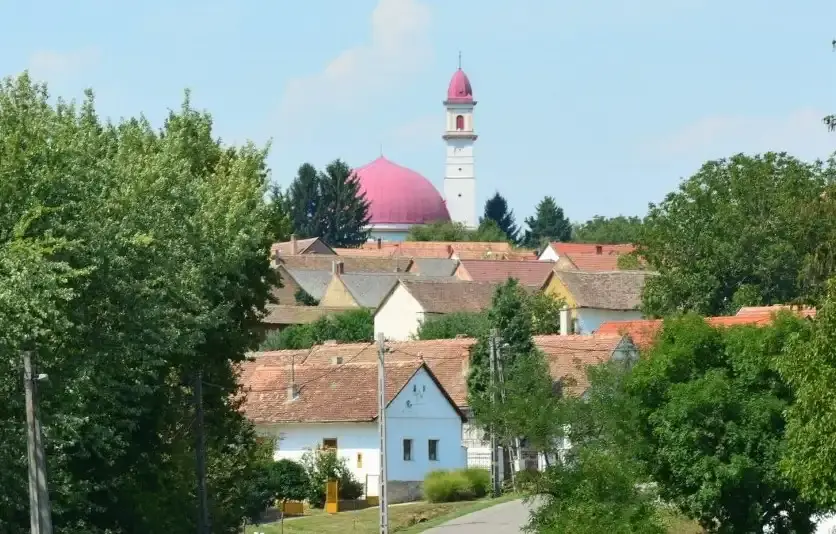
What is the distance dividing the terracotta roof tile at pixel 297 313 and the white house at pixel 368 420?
40006 mm

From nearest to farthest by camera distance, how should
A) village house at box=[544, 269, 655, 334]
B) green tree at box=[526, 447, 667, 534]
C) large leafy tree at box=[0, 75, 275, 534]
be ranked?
large leafy tree at box=[0, 75, 275, 534], green tree at box=[526, 447, 667, 534], village house at box=[544, 269, 655, 334]

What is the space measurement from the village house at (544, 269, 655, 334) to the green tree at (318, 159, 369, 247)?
253 ft

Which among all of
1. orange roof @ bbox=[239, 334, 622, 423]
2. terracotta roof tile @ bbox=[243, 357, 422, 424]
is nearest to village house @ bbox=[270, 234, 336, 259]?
orange roof @ bbox=[239, 334, 622, 423]

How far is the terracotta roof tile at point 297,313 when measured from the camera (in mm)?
106312

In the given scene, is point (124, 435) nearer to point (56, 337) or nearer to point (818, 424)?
point (56, 337)

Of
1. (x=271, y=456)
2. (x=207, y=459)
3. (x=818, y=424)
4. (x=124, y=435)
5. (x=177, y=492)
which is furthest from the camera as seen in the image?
(x=271, y=456)

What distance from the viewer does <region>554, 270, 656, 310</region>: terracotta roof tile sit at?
90.8 m

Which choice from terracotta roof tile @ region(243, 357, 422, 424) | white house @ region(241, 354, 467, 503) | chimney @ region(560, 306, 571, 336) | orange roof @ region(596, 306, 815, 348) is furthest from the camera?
chimney @ region(560, 306, 571, 336)

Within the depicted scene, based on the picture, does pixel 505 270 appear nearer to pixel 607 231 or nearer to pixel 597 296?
pixel 597 296

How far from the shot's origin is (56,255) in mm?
31984

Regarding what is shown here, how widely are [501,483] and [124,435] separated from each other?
23995 mm

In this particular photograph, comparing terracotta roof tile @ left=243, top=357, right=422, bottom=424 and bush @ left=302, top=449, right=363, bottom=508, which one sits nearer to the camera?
bush @ left=302, top=449, right=363, bottom=508

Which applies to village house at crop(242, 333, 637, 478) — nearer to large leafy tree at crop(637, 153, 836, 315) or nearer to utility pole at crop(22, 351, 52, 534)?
large leafy tree at crop(637, 153, 836, 315)

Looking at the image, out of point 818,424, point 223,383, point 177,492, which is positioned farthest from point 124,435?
point 818,424
